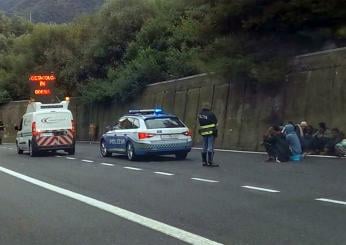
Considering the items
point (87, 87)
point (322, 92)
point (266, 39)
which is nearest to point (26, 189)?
point (322, 92)

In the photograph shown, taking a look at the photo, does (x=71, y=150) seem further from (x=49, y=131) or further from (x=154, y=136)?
(x=154, y=136)

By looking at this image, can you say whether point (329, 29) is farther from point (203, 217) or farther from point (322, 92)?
point (203, 217)

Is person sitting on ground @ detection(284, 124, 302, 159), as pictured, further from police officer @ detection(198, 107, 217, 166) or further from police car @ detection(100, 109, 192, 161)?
police car @ detection(100, 109, 192, 161)

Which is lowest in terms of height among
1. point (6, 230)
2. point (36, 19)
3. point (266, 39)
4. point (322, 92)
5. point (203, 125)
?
point (6, 230)

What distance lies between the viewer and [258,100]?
2591 cm

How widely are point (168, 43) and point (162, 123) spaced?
65.7 feet

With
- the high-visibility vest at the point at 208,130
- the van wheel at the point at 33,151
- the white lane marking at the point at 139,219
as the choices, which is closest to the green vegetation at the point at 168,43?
the high-visibility vest at the point at 208,130

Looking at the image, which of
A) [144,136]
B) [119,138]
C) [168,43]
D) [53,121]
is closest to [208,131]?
[144,136]

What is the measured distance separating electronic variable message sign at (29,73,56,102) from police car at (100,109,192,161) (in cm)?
2696

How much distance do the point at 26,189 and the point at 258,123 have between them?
13.8 metres

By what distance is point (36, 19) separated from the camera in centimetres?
10569

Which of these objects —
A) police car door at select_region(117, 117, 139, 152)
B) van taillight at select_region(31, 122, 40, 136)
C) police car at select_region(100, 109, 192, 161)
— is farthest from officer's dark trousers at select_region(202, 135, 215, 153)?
van taillight at select_region(31, 122, 40, 136)

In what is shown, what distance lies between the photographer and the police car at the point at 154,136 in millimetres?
19359

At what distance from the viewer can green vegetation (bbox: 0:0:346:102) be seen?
81.1 feet
